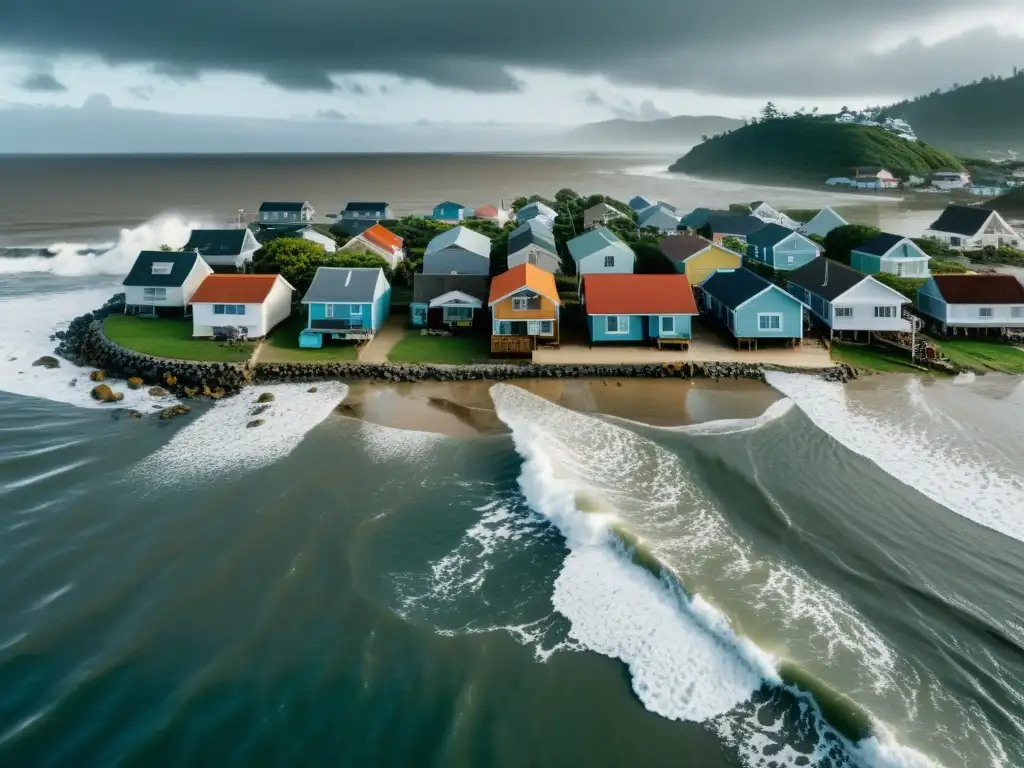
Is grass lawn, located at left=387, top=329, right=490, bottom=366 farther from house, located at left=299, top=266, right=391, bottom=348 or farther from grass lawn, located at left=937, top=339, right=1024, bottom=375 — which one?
grass lawn, located at left=937, top=339, right=1024, bottom=375

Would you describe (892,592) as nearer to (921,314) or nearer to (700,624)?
(700,624)

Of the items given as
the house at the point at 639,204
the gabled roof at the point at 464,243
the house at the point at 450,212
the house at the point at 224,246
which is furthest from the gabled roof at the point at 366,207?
the gabled roof at the point at 464,243

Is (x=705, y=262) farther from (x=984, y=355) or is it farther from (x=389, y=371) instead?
(x=389, y=371)

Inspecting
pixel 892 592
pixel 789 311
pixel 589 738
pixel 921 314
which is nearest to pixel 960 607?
pixel 892 592

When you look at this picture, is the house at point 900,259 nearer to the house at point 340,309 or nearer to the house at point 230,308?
the house at point 340,309

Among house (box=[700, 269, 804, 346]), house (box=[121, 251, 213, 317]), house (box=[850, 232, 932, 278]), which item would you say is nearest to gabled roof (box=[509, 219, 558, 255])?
house (box=[700, 269, 804, 346])
